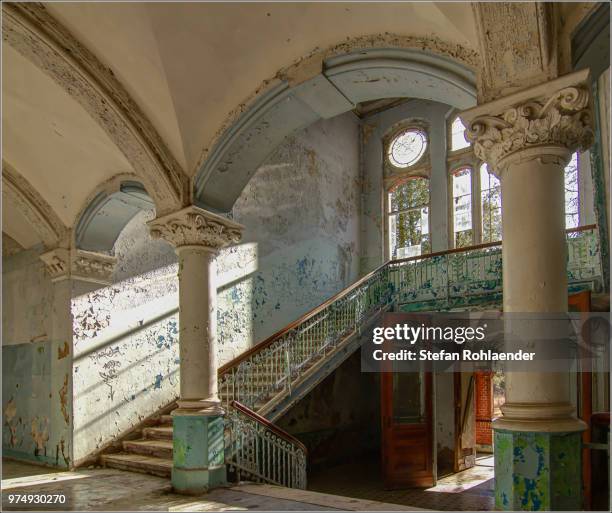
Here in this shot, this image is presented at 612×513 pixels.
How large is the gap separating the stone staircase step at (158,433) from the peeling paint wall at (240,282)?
27cm

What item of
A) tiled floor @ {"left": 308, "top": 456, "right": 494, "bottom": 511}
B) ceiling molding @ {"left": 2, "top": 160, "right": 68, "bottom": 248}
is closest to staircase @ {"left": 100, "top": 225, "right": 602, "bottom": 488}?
tiled floor @ {"left": 308, "top": 456, "right": 494, "bottom": 511}

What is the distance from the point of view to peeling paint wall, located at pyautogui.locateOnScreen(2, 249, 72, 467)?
825 centimetres

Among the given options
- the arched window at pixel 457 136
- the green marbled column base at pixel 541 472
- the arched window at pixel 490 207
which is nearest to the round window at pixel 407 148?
the arched window at pixel 457 136

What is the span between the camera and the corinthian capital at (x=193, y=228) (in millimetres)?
6059

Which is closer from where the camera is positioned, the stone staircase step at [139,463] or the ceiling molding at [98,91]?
the ceiling molding at [98,91]

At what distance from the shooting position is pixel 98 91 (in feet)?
18.4

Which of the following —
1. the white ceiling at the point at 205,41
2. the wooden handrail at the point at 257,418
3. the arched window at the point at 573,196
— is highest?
the white ceiling at the point at 205,41

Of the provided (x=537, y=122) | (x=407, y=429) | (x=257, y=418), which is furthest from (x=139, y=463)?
(x=537, y=122)

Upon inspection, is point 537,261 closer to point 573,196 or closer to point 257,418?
point 257,418

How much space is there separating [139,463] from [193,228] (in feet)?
11.0

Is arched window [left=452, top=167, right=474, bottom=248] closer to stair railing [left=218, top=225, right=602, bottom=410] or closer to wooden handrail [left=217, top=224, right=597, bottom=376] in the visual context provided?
stair railing [left=218, top=225, right=602, bottom=410]

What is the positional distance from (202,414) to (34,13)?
4.18 metres

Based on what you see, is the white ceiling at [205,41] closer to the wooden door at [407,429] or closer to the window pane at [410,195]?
the wooden door at [407,429]

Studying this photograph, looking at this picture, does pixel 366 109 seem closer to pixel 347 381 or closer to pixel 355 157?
pixel 355 157
